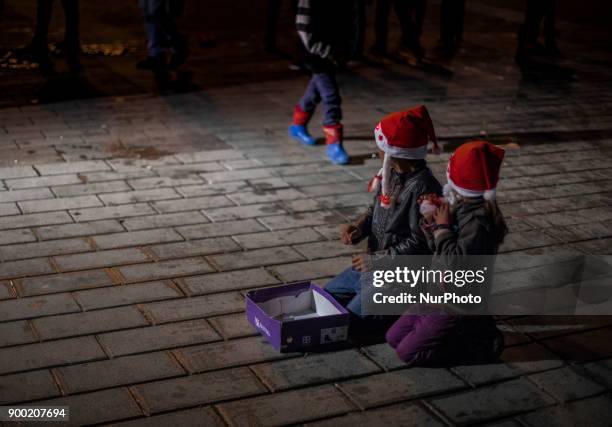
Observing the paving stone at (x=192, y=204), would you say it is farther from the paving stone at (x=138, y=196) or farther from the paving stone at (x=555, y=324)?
the paving stone at (x=555, y=324)

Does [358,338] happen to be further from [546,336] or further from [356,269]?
[546,336]

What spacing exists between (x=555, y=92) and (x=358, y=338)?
6999 millimetres

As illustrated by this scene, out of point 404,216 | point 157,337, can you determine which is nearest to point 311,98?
point 404,216

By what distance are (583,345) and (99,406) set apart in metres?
2.47

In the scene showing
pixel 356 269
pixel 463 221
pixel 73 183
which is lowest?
pixel 73 183

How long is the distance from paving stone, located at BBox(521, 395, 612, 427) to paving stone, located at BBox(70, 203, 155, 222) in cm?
332

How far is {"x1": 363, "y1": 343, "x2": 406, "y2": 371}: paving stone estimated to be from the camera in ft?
14.2

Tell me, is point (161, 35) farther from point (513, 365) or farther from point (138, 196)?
point (513, 365)

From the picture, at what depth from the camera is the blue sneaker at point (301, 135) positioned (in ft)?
26.6

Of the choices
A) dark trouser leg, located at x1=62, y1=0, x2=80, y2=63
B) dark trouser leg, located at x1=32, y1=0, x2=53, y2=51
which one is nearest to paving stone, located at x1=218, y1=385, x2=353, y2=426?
dark trouser leg, located at x1=62, y1=0, x2=80, y2=63

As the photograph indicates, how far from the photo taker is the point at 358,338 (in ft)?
15.1

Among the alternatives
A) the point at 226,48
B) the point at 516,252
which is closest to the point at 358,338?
the point at 516,252

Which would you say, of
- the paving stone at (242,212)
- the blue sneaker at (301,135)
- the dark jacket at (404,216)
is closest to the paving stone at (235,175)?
the paving stone at (242,212)

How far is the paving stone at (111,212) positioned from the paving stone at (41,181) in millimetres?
660
